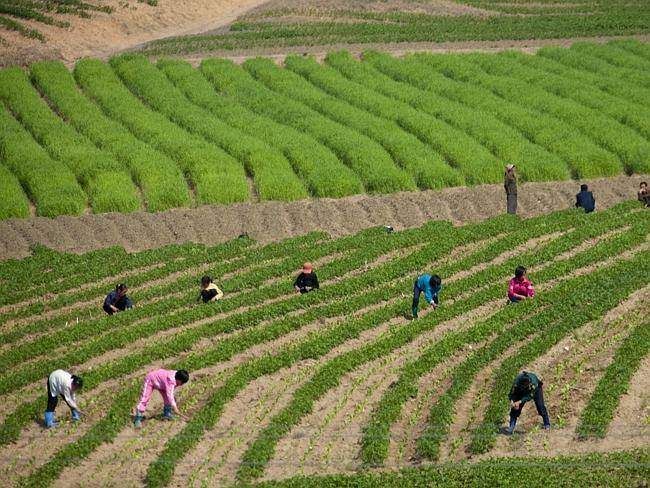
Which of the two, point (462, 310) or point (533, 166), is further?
point (533, 166)

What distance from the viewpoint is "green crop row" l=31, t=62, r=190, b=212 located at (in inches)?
1588

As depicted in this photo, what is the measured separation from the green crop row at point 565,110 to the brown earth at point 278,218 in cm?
273

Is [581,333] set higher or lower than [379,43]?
lower

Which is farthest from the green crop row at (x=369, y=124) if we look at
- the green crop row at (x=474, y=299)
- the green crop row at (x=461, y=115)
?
the green crop row at (x=474, y=299)

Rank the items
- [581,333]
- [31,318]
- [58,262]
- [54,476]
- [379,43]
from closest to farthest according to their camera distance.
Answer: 1. [54,476]
2. [581,333]
3. [31,318]
4. [58,262]
5. [379,43]

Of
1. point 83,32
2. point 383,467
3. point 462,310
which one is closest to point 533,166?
point 462,310

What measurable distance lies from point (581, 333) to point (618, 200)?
1413 cm

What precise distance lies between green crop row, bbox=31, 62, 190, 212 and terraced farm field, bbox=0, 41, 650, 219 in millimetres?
78

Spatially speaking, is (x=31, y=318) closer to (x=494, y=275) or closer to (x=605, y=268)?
(x=494, y=275)

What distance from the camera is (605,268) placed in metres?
30.6

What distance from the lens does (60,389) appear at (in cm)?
2283

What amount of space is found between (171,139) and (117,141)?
79.3 inches

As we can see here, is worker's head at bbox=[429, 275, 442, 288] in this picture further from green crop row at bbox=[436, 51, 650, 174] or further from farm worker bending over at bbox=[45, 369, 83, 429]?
green crop row at bbox=[436, 51, 650, 174]

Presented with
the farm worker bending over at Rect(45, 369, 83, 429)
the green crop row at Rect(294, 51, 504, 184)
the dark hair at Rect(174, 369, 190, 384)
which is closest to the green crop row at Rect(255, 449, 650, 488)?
the dark hair at Rect(174, 369, 190, 384)
